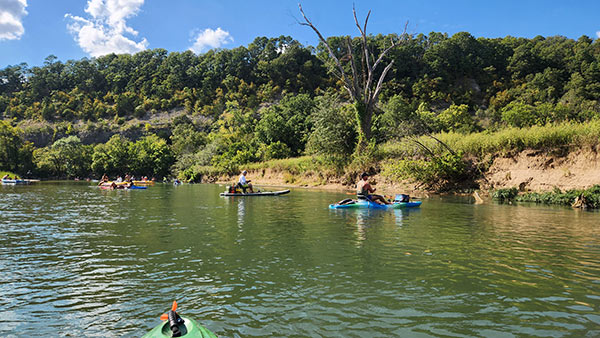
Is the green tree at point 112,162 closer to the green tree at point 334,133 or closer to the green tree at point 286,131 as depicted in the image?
the green tree at point 286,131

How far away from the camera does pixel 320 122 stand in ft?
123

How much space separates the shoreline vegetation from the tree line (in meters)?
0.36

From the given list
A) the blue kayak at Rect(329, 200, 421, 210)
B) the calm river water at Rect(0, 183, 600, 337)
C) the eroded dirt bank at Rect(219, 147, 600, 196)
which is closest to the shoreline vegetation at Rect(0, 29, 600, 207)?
the eroded dirt bank at Rect(219, 147, 600, 196)

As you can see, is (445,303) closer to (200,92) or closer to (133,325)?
(133,325)

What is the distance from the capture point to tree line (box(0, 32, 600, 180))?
5519cm

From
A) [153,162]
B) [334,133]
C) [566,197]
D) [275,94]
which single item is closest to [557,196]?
[566,197]

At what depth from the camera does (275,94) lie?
112125 mm

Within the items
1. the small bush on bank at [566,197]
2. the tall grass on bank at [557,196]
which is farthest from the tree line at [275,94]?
the small bush on bank at [566,197]

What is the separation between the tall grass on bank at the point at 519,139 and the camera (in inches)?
804

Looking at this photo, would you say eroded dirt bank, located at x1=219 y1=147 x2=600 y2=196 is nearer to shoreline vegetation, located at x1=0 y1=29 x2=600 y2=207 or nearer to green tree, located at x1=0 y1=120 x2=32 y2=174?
shoreline vegetation, located at x1=0 y1=29 x2=600 y2=207

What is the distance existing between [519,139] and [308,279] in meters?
21.6

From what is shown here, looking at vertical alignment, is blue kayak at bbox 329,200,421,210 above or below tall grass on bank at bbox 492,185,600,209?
below

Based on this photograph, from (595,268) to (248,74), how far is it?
397 ft

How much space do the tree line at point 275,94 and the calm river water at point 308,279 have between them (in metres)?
23.6
